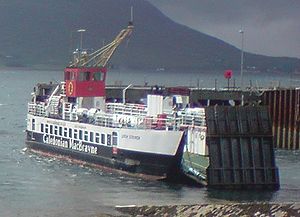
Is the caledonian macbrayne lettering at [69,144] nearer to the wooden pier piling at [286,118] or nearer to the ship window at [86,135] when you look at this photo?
the ship window at [86,135]

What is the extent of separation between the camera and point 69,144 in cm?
5831

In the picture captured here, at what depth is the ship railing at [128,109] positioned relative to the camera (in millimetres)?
54719

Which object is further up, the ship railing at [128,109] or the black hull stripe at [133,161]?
the ship railing at [128,109]

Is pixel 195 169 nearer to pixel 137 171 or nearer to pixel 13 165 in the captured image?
pixel 137 171

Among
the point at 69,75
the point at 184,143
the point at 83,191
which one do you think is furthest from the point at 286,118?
the point at 83,191

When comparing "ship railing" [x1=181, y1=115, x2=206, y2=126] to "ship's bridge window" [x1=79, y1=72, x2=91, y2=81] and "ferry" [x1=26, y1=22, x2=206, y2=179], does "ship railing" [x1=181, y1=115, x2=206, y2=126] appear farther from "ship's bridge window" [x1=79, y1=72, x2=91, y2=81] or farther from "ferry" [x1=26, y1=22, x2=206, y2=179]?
"ship's bridge window" [x1=79, y1=72, x2=91, y2=81]

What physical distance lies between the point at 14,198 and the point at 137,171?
804 cm

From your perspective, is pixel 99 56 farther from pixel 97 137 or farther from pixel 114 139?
pixel 114 139

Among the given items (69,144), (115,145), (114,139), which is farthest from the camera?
(69,144)

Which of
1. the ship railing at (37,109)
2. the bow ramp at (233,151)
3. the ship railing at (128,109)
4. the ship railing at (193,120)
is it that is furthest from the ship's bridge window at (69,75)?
the bow ramp at (233,151)

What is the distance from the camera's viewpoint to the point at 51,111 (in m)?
63.1

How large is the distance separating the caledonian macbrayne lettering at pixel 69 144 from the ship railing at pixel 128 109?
10.5 ft

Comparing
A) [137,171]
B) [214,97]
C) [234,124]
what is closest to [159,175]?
[137,171]

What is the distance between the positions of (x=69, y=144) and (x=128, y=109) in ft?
15.3
